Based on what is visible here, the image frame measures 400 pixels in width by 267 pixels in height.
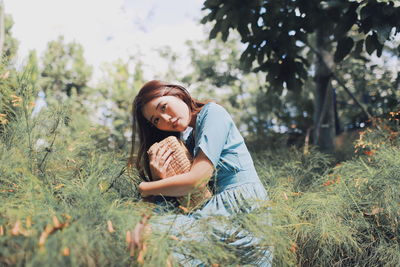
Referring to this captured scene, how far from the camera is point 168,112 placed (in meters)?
1.80

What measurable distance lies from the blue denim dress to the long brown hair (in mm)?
212

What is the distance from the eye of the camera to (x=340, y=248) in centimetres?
177

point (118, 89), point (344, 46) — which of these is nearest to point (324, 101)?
point (344, 46)

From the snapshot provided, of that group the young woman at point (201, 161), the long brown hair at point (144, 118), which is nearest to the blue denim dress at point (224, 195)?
the young woman at point (201, 161)

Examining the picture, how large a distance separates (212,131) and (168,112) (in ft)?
0.90

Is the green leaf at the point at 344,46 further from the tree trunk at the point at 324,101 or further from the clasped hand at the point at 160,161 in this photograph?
the clasped hand at the point at 160,161

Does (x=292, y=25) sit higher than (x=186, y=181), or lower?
higher

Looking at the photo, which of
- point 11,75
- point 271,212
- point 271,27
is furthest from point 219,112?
point 271,27

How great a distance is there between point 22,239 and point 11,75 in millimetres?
1160

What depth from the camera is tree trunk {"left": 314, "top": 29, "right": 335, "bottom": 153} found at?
3852mm

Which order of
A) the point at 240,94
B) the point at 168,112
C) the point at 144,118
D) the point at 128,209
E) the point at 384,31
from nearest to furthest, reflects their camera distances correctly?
the point at 128,209, the point at 168,112, the point at 144,118, the point at 384,31, the point at 240,94

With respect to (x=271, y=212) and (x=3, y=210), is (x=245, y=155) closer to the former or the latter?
(x=271, y=212)

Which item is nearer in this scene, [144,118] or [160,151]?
[160,151]

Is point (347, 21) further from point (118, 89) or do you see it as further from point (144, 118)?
point (118, 89)
